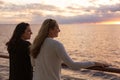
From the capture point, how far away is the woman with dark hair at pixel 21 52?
420 cm

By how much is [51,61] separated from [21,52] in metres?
0.75

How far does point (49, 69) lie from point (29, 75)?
0.73m

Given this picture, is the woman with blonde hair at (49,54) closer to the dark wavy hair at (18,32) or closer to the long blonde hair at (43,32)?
the long blonde hair at (43,32)

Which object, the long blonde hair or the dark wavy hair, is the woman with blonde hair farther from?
the dark wavy hair

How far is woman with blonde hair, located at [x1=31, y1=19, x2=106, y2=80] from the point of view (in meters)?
A: 3.50

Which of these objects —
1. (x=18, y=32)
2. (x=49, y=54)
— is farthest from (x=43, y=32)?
(x=18, y=32)

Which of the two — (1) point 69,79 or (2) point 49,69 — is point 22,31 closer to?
(2) point 49,69

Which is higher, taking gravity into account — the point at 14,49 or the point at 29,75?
the point at 14,49

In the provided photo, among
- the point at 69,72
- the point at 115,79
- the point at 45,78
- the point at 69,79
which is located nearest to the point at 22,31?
the point at 45,78

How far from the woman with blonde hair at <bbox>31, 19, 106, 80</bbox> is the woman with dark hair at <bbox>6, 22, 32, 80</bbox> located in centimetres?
55

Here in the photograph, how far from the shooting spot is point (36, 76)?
3713 millimetres

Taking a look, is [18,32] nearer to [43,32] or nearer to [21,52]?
[21,52]

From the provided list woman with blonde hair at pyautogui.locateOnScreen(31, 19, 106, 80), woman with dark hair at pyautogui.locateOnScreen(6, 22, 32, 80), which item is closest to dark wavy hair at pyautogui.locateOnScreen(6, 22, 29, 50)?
woman with dark hair at pyautogui.locateOnScreen(6, 22, 32, 80)

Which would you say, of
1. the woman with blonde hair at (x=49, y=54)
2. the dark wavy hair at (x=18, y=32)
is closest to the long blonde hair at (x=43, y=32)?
the woman with blonde hair at (x=49, y=54)
